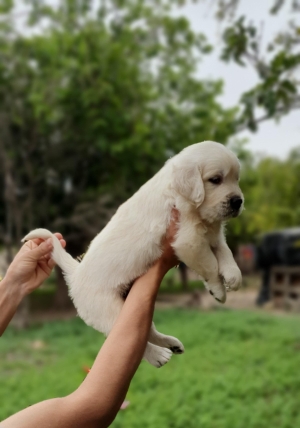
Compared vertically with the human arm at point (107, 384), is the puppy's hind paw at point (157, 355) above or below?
below

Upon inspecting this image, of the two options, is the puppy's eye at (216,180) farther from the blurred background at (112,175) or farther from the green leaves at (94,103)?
the green leaves at (94,103)

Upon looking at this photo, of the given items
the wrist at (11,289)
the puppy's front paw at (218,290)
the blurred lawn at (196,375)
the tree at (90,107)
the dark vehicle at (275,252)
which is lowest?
the dark vehicle at (275,252)

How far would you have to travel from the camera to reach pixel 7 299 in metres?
1.42

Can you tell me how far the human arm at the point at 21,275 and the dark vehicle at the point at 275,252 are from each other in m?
9.99

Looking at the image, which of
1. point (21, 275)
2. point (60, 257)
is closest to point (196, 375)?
point (21, 275)

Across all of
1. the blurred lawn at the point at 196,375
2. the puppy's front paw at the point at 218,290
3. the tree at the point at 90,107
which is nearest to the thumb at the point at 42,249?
the puppy's front paw at the point at 218,290

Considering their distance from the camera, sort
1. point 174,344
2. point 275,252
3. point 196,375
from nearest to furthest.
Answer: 1. point 174,344
2. point 196,375
3. point 275,252

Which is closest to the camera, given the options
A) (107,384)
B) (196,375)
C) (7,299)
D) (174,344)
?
(107,384)

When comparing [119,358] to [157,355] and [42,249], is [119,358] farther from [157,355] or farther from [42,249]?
[42,249]

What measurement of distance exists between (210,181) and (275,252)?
10.7 meters

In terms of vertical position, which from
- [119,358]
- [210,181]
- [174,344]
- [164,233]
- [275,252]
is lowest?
[275,252]

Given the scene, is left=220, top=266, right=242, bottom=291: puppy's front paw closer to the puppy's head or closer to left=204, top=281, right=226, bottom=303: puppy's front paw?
left=204, top=281, right=226, bottom=303: puppy's front paw

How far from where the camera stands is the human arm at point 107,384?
103 cm

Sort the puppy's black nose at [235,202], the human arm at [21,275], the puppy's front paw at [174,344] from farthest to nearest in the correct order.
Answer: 1. the human arm at [21,275]
2. the puppy's front paw at [174,344]
3. the puppy's black nose at [235,202]
